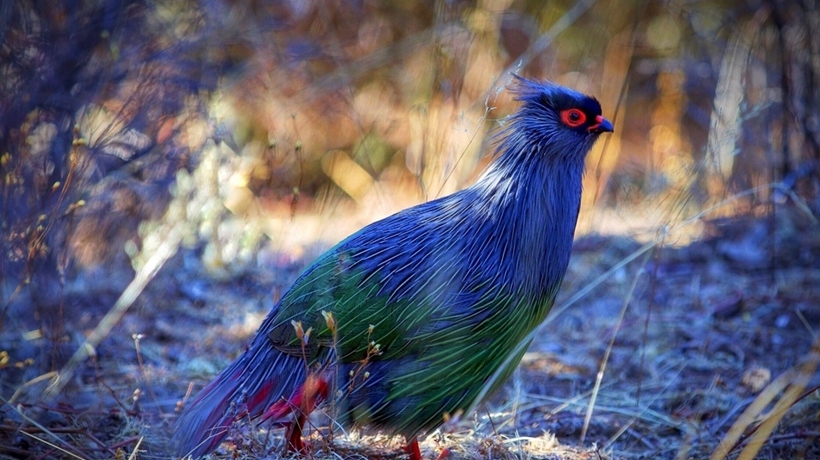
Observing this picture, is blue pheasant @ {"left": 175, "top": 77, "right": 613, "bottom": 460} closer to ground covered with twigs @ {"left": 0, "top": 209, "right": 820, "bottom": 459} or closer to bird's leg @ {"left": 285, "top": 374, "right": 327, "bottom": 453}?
bird's leg @ {"left": 285, "top": 374, "right": 327, "bottom": 453}

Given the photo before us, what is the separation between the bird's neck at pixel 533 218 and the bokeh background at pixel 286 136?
36cm

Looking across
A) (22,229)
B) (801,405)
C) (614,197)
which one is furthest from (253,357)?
(614,197)

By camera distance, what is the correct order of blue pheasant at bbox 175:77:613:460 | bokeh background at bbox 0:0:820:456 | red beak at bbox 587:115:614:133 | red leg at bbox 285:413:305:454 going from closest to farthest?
blue pheasant at bbox 175:77:613:460 < red leg at bbox 285:413:305:454 < red beak at bbox 587:115:614:133 < bokeh background at bbox 0:0:820:456

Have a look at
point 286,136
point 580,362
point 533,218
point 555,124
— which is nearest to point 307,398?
point 533,218

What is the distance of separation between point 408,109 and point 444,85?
2.16 meters

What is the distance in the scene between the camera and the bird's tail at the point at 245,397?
303 cm

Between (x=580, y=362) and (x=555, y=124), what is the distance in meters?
1.84

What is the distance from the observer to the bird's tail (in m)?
3.03

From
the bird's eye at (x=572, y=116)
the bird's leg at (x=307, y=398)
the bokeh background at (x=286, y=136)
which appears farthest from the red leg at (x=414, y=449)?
the bird's eye at (x=572, y=116)

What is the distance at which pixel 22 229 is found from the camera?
3732 mm

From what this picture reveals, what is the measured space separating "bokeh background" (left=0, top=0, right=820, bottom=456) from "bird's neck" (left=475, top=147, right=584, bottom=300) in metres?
0.36

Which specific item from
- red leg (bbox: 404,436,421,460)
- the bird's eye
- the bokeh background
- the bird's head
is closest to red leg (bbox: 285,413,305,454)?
red leg (bbox: 404,436,421,460)

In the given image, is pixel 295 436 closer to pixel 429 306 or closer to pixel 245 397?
pixel 245 397

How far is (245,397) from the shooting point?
10.2 ft
